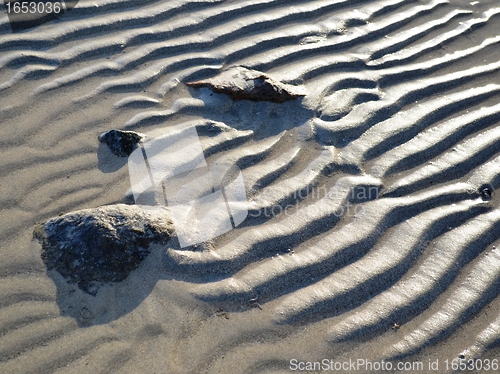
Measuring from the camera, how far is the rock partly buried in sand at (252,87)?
2.62m

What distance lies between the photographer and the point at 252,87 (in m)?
2.63

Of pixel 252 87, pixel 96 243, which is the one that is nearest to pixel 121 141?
pixel 96 243

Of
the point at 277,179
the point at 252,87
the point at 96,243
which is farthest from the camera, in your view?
the point at 252,87

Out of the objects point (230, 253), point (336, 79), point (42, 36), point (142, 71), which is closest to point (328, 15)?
point (336, 79)

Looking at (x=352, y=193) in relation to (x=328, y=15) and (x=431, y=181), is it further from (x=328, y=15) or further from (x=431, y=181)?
(x=328, y=15)

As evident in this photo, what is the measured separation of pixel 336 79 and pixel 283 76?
1.04 ft

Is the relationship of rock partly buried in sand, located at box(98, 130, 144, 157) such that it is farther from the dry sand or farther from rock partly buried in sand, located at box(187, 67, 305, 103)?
rock partly buried in sand, located at box(187, 67, 305, 103)

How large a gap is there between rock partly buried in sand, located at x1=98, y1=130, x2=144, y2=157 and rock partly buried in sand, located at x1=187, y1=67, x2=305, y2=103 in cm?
54

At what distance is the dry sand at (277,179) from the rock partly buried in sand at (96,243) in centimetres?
5

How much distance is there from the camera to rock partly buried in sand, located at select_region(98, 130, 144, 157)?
232cm

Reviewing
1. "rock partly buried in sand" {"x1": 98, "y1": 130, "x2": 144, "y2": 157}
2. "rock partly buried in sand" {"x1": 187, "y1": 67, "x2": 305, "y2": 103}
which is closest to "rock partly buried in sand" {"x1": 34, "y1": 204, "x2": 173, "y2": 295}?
"rock partly buried in sand" {"x1": 98, "y1": 130, "x2": 144, "y2": 157}

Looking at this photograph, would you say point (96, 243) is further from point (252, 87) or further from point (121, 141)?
point (252, 87)

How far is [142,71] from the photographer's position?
2756mm

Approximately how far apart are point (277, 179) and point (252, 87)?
0.61 metres
